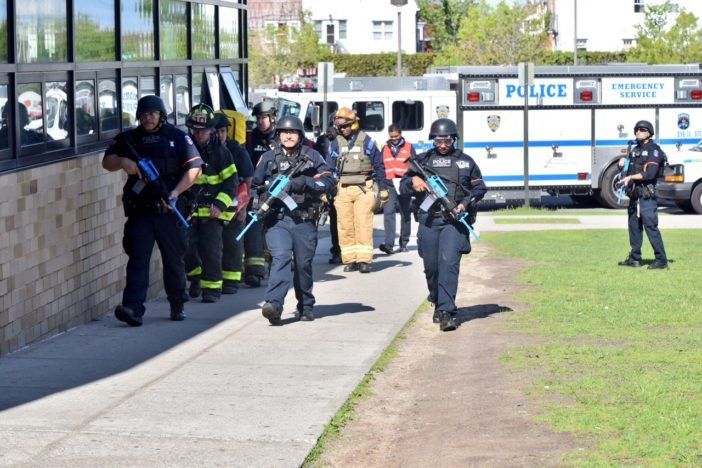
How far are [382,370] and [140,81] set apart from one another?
544 cm

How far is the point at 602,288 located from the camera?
14430mm

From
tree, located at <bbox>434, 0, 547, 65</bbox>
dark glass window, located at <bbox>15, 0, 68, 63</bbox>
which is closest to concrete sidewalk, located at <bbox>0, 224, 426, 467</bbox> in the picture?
dark glass window, located at <bbox>15, 0, 68, 63</bbox>

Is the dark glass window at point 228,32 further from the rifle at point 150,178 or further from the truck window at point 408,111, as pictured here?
the truck window at point 408,111

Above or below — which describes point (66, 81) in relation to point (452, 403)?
above

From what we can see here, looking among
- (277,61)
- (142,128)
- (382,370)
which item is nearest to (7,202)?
(142,128)

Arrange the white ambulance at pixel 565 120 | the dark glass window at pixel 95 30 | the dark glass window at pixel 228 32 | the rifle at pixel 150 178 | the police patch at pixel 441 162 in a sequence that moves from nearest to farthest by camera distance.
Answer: the rifle at pixel 150 178
the police patch at pixel 441 162
the dark glass window at pixel 95 30
the dark glass window at pixel 228 32
the white ambulance at pixel 565 120

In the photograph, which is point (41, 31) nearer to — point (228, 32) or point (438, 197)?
point (438, 197)

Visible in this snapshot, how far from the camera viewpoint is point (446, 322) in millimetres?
11727

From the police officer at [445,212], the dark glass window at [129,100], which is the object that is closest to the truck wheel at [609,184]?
the dark glass window at [129,100]

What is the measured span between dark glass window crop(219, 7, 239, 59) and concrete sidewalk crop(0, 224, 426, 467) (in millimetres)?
5538

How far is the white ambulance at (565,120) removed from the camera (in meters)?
27.8

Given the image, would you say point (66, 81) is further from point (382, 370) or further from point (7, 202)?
point (382, 370)

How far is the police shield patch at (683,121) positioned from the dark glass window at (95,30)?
17.4 metres

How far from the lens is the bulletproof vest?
634 inches
